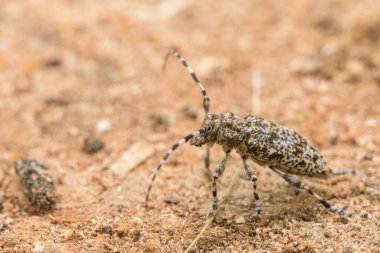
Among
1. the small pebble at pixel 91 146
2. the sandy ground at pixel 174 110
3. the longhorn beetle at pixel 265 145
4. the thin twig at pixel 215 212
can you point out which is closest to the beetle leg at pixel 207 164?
the sandy ground at pixel 174 110

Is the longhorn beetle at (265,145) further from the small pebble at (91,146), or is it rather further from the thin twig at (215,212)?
the small pebble at (91,146)

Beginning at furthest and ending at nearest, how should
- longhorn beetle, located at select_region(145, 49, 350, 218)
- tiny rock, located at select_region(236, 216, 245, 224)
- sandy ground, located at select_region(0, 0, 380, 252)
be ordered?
longhorn beetle, located at select_region(145, 49, 350, 218)
tiny rock, located at select_region(236, 216, 245, 224)
sandy ground, located at select_region(0, 0, 380, 252)

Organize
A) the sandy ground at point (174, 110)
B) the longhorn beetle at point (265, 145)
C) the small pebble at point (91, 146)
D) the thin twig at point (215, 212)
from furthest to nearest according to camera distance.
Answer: the small pebble at point (91, 146), the longhorn beetle at point (265, 145), the sandy ground at point (174, 110), the thin twig at point (215, 212)

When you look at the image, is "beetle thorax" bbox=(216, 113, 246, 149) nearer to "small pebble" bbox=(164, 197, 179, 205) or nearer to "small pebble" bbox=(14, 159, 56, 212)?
"small pebble" bbox=(164, 197, 179, 205)

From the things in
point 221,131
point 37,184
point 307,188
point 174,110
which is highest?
point 174,110

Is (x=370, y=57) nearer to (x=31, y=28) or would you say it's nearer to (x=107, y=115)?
(x=107, y=115)

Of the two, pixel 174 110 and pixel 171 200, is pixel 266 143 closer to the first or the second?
pixel 171 200

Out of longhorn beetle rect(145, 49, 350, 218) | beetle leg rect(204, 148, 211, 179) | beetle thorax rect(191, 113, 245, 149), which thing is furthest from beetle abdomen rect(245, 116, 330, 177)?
beetle leg rect(204, 148, 211, 179)

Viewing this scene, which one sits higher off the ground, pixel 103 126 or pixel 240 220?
pixel 103 126

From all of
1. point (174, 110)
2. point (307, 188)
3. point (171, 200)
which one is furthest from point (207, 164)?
point (174, 110)
